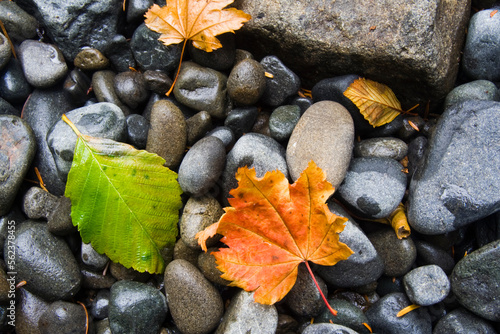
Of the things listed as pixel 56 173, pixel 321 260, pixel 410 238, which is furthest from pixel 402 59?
pixel 56 173

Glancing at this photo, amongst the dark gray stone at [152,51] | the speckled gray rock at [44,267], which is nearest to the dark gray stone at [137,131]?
the dark gray stone at [152,51]

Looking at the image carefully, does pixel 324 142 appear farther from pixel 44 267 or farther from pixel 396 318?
pixel 44 267

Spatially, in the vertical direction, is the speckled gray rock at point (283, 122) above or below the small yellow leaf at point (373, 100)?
below

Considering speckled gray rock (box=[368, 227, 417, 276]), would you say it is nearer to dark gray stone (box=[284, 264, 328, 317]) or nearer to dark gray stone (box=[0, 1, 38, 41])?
dark gray stone (box=[284, 264, 328, 317])


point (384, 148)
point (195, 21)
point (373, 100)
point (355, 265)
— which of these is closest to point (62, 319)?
point (355, 265)

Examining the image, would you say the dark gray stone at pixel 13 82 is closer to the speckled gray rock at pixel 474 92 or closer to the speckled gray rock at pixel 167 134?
the speckled gray rock at pixel 167 134
